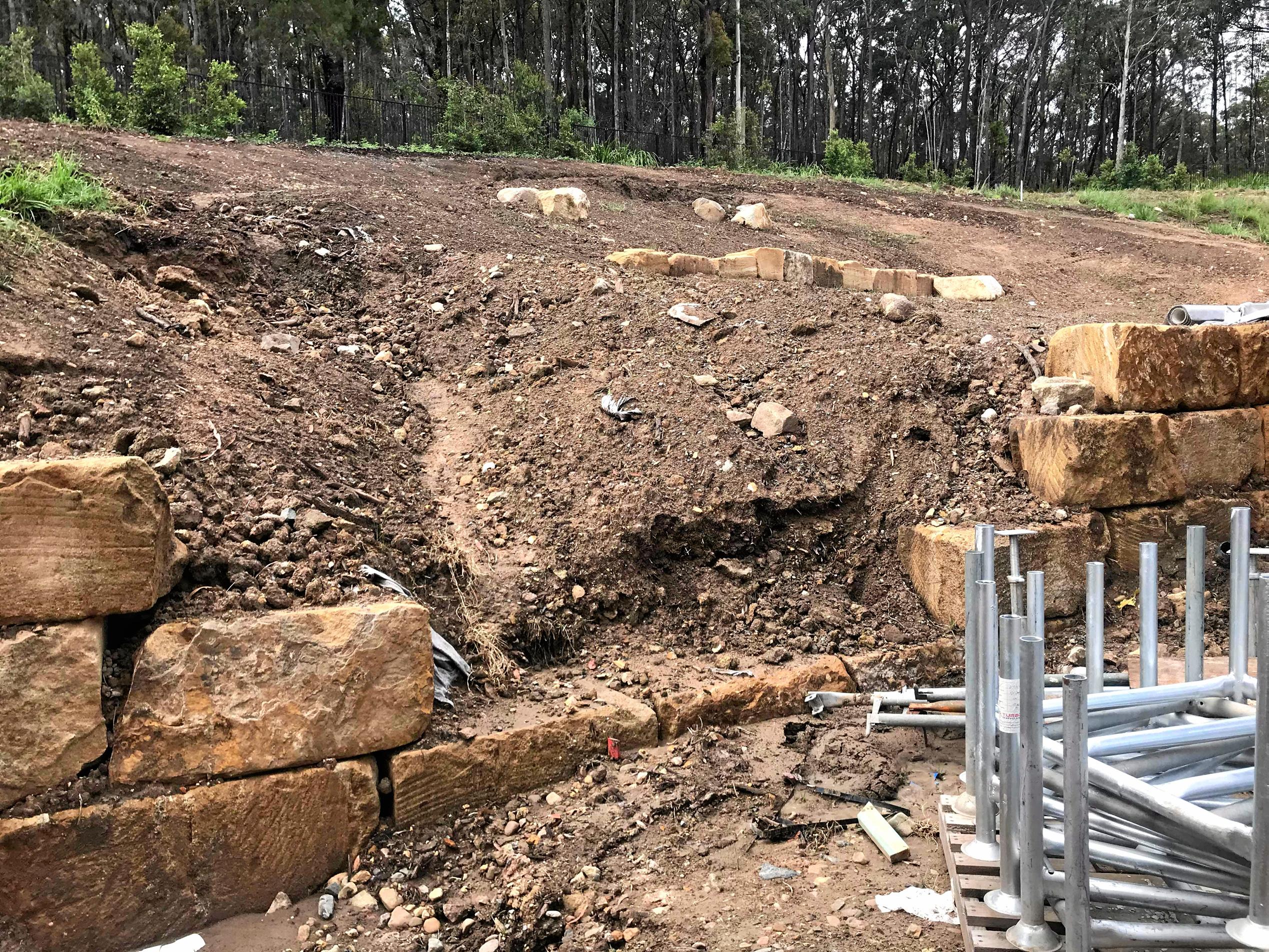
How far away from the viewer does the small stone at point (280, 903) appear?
2945 mm

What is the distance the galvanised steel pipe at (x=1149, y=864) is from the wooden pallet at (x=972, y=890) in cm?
14

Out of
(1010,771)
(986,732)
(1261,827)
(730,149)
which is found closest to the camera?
(1261,827)

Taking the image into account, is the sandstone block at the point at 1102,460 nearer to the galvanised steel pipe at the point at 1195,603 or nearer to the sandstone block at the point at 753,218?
the galvanised steel pipe at the point at 1195,603

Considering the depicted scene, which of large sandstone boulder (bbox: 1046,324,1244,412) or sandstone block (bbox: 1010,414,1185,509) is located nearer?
sandstone block (bbox: 1010,414,1185,509)

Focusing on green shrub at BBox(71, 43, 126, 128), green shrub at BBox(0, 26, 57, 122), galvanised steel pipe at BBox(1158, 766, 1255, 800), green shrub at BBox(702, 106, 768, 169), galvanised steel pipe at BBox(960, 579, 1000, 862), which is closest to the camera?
galvanised steel pipe at BBox(1158, 766, 1255, 800)

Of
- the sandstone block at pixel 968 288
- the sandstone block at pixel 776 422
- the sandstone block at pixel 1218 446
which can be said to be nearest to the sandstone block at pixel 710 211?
the sandstone block at pixel 968 288

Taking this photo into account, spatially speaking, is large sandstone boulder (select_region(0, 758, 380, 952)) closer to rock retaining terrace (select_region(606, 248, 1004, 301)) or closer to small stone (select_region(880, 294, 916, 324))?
small stone (select_region(880, 294, 916, 324))

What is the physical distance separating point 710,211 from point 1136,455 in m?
6.84

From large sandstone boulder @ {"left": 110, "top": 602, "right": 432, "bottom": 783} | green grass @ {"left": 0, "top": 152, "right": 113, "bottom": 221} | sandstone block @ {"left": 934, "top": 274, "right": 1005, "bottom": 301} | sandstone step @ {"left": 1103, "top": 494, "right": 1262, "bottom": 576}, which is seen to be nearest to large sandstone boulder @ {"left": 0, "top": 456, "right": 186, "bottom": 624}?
large sandstone boulder @ {"left": 110, "top": 602, "right": 432, "bottom": 783}

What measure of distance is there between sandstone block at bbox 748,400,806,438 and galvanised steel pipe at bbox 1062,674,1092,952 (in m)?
3.30

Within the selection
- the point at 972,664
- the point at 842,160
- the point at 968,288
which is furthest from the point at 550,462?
the point at 842,160

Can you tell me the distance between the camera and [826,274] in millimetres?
7270

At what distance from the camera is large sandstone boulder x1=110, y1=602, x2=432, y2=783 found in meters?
2.88

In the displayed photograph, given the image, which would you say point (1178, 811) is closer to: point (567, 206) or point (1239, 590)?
point (1239, 590)
